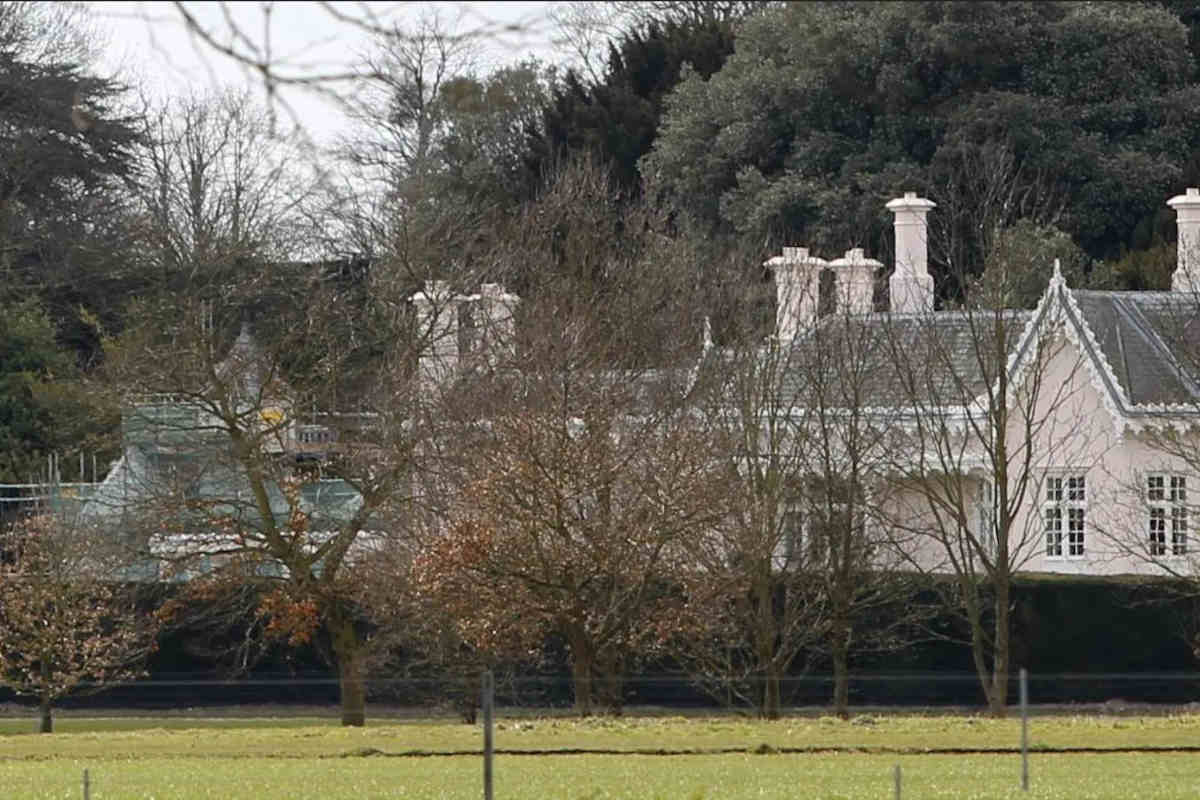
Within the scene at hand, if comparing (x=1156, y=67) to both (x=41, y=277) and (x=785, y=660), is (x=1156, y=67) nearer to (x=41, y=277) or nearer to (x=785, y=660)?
(x=785, y=660)

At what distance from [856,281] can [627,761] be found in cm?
1968

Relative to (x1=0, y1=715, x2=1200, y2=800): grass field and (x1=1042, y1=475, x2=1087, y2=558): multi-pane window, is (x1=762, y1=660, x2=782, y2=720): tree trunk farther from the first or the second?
(x1=1042, y1=475, x2=1087, y2=558): multi-pane window

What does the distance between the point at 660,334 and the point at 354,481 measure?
23.2 ft

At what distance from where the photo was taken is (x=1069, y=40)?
44844mm

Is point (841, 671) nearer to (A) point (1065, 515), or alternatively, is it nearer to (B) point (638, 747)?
(B) point (638, 747)

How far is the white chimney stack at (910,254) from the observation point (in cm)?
4391

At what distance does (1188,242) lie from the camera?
4281cm

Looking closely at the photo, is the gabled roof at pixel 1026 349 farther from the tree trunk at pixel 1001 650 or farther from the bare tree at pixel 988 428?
the tree trunk at pixel 1001 650

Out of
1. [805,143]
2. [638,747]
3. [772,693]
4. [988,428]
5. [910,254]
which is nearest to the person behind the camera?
[638,747]

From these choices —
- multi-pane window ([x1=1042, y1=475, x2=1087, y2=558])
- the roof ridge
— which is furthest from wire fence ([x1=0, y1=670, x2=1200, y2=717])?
the roof ridge

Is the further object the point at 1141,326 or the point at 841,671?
the point at 1141,326

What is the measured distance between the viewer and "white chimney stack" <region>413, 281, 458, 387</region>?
38.1 meters

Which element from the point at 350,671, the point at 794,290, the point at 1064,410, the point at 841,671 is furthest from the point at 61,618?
the point at 1064,410

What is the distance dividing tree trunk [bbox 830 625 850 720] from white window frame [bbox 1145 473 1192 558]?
5.79 m
